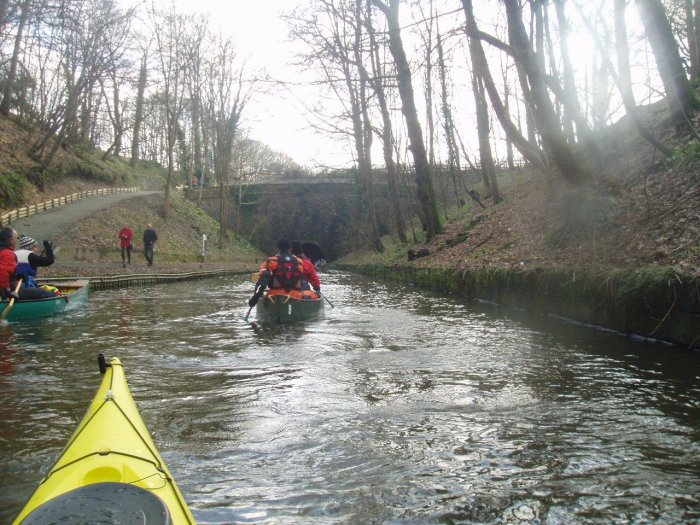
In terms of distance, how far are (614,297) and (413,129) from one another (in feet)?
43.5

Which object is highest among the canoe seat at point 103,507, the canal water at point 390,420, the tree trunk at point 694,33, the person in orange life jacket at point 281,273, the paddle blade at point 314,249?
the tree trunk at point 694,33

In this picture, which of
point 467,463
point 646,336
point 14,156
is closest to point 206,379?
point 467,463

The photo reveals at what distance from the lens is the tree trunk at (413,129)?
19.1 metres

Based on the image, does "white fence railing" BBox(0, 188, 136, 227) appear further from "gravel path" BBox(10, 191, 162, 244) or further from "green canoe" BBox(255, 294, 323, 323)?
"green canoe" BBox(255, 294, 323, 323)

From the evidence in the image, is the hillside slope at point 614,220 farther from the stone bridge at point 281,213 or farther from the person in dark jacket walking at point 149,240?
the stone bridge at point 281,213

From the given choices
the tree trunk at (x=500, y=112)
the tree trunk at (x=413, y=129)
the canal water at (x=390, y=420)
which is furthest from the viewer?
the tree trunk at (x=413, y=129)

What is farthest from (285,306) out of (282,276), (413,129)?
(413,129)

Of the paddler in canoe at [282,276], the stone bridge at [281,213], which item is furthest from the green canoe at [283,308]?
the stone bridge at [281,213]

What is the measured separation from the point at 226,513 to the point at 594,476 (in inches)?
86.7

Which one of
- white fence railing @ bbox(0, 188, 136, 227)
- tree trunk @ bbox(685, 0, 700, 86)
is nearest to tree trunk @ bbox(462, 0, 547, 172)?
tree trunk @ bbox(685, 0, 700, 86)

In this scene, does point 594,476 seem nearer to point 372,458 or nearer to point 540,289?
point 372,458

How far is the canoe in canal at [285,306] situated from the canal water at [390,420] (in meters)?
1.17

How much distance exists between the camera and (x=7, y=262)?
30.7 feet

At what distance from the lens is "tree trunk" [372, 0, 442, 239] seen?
19078 mm
